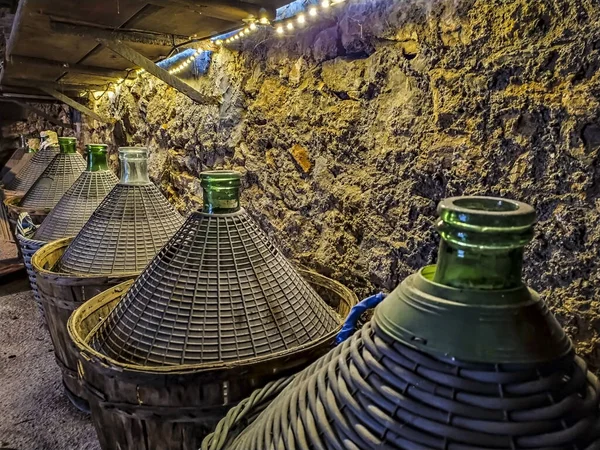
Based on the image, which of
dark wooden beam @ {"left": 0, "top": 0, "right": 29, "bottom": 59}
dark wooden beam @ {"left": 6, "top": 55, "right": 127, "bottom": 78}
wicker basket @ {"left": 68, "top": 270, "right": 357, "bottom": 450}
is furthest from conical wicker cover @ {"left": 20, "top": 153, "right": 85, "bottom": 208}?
wicker basket @ {"left": 68, "top": 270, "right": 357, "bottom": 450}

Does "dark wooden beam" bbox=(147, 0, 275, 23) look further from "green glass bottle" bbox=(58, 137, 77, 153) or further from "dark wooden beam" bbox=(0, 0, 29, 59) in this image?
"green glass bottle" bbox=(58, 137, 77, 153)

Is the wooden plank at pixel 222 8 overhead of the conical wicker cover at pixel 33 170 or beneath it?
overhead

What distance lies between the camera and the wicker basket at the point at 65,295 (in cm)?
128

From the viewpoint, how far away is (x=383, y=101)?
1110mm

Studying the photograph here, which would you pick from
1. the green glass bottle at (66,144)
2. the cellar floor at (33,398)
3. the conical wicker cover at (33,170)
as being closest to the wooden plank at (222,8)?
the cellar floor at (33,398)

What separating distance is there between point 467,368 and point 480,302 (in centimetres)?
6

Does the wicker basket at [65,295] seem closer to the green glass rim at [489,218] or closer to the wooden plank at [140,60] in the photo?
the wooden plank at [140,60]

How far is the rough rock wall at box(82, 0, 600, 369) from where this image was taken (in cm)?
76

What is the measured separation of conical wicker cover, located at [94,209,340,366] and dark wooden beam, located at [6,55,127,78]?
195 centimetres

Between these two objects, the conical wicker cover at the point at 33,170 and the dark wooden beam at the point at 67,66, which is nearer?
the dark wooden beam at the point at 67,66

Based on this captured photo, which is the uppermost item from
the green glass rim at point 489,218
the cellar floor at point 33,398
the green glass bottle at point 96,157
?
the green glass rim at point 489,218

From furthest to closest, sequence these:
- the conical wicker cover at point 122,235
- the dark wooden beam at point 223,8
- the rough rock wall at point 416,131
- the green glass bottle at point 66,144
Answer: the green glass bottle at point 66,144 → the conical wicker cover at point 122,235 → the dark wooden beam at point 223,8 → the rough rock wall at point 416,131

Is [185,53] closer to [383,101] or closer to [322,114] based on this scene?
[322,114]

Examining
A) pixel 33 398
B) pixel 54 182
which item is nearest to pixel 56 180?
pixel 54 182
